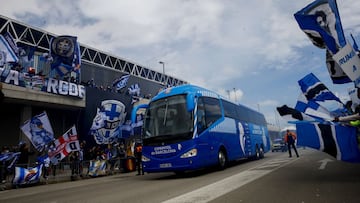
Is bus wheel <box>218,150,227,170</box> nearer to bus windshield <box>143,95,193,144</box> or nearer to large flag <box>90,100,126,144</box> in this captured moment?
bus windshield <box>143,95,193,144</box>

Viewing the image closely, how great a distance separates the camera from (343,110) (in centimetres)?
862

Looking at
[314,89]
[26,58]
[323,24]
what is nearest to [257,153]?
[314,89]

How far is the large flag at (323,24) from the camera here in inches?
267

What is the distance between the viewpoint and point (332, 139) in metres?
7.05

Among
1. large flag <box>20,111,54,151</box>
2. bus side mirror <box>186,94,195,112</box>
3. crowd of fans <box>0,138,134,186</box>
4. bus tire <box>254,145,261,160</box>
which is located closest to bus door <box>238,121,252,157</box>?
bus tire <box>254,145,261,160</box>

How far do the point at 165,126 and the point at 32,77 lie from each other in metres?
13.5

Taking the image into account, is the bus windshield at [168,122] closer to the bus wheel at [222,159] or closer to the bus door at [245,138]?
the bus wheel at [222,159]

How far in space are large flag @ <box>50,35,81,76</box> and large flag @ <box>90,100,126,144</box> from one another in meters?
3.98

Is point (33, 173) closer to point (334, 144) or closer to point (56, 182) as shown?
point (56, 182)

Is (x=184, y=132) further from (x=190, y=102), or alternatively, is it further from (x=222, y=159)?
(x=222, y=159)

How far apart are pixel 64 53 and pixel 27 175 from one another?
12688 mm

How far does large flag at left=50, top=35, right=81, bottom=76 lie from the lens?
22.7 metres

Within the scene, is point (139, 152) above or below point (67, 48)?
below

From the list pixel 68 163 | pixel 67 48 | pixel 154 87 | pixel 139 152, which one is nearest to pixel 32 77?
pixel 67 48
